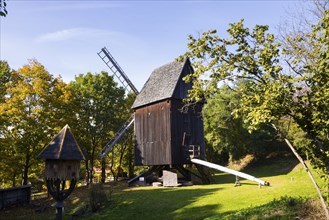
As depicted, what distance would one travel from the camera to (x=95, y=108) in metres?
32.6

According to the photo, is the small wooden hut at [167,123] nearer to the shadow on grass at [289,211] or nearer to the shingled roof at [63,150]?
the shingled roof at [63,150]

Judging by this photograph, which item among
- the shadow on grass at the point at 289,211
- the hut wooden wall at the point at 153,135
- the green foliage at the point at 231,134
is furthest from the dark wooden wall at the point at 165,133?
the shadow on grass at the point at 289,211

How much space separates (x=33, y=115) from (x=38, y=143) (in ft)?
8.27

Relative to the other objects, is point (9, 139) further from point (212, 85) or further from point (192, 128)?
point (212, 85)

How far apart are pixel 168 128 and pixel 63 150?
43.0 feet

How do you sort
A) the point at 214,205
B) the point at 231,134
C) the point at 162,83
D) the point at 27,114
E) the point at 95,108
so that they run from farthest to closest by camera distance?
the point at 231,134 < the point at 95,108 < the point at 162,83 < the point at 27,114 < the point at 214,205

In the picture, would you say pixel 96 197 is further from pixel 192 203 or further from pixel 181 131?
pixel 181 131

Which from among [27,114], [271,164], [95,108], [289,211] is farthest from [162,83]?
[271,164]

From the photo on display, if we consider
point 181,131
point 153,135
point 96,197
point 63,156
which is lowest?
point 96,197

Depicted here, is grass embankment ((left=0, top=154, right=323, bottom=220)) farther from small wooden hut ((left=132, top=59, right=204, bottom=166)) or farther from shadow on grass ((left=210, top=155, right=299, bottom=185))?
shadow on grass ((left=210, top=155, right=299, bottom=185))

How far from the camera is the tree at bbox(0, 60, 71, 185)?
2366cm

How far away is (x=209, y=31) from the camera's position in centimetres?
966

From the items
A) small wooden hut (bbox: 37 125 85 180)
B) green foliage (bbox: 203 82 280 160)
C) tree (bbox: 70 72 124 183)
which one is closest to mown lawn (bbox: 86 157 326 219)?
small wooden hut (bbox: 37 125 85 180)

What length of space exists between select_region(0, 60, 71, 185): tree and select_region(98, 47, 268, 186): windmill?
7.50 meters
